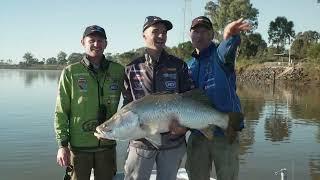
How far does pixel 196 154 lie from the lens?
5961 mm

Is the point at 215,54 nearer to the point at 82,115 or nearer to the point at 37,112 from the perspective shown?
the point at 82,115

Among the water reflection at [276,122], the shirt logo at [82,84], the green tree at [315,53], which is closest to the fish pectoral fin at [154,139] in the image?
the shirt logo at [82,84]

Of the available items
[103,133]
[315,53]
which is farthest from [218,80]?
Answer: [315,53]

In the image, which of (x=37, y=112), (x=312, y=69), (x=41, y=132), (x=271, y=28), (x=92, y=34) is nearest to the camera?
(x=92, y=34)

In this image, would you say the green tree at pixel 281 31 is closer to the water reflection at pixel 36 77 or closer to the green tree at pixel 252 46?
the green tree at pixel 252 46

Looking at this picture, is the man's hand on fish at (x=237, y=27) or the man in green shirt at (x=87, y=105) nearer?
the man's hand on fish at (x=237, y=27)

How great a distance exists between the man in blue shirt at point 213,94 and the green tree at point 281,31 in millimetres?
83297

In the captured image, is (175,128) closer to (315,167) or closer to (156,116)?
(156,116)

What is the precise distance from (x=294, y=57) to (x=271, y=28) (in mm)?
21190

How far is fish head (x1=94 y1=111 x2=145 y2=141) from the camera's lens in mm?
4992

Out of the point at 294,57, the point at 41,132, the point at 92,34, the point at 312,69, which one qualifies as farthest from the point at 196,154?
the point at 294,57

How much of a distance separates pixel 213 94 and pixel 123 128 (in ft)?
4.47

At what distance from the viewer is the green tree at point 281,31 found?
8606cm

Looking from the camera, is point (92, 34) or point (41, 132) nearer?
point (92, 34)
